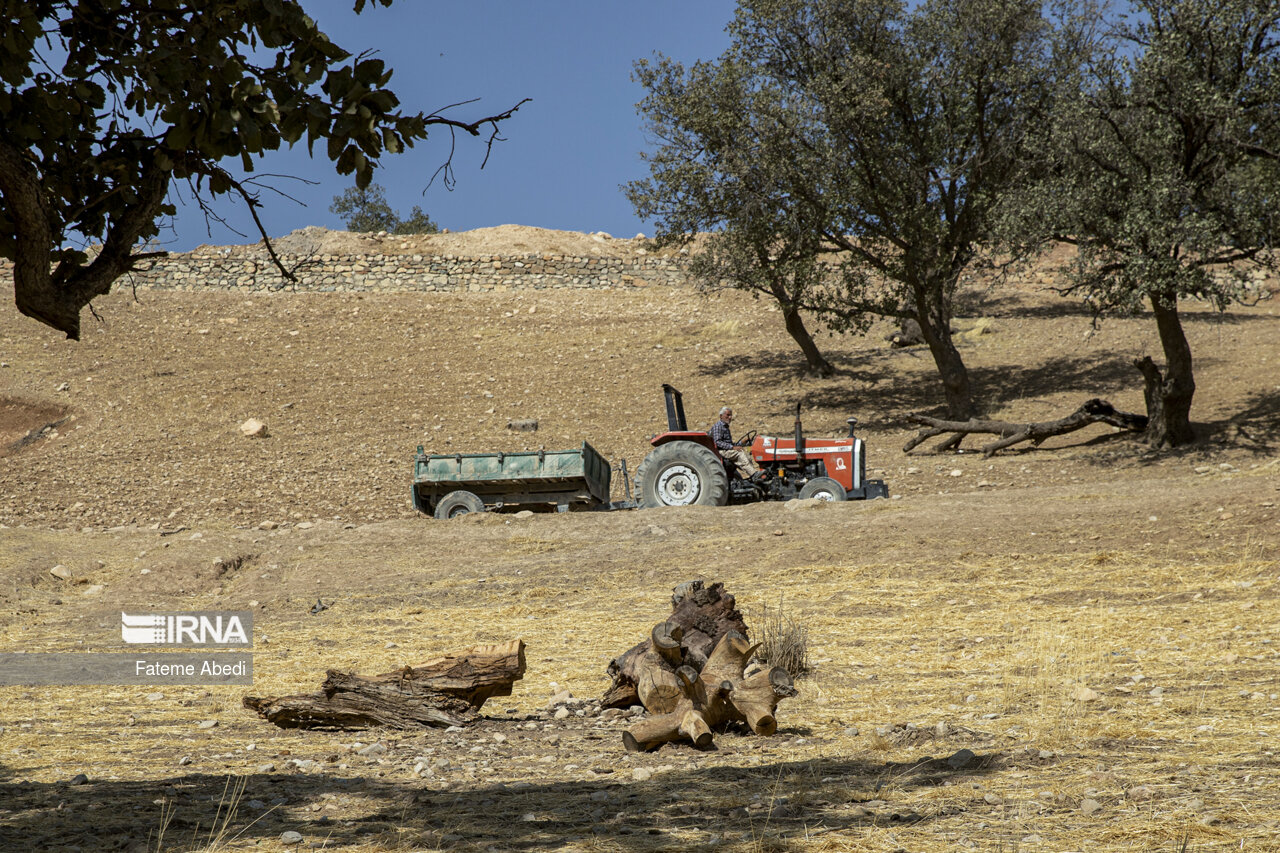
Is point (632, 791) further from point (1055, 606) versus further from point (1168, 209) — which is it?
point (1168, 209)

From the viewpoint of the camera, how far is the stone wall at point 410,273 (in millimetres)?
29969

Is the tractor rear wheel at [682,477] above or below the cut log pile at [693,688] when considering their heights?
above

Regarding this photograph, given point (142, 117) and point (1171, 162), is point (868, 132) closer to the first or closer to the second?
point (1171, 162)

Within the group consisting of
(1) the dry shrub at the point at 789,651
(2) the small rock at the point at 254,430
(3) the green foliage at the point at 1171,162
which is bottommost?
(1) the dry shrub at the point at 789,651

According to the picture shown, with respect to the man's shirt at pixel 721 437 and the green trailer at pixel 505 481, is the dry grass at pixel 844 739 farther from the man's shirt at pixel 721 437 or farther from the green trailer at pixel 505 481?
the green trailer at pixel 505 481

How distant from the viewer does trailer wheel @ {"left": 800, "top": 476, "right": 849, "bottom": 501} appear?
12.8 meters

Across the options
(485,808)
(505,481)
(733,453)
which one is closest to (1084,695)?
(485,808)

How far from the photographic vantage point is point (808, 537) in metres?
11.0

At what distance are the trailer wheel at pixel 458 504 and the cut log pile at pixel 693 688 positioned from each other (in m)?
8.08

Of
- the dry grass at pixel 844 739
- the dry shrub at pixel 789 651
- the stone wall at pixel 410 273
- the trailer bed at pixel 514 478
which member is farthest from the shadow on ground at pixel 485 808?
the stone wall at pixel 410 273

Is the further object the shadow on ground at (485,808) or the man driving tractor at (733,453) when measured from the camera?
the man driving tractor at (733,453)

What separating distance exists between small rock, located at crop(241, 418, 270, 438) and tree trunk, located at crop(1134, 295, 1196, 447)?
1585 centimetres

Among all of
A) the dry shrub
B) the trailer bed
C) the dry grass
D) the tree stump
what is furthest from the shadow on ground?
the trailer bed

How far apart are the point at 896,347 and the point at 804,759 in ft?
70.5
